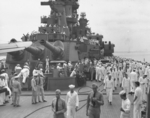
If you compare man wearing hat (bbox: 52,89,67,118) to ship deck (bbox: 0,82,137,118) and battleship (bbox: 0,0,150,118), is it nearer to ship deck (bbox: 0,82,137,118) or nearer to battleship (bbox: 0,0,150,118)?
battleship (bbox: 0,0,150,118)

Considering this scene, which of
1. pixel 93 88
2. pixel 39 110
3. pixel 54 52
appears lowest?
pixel 39 110

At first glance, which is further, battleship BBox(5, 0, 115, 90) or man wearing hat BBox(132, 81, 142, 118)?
battleship BBox(5, 0, 115, 90)

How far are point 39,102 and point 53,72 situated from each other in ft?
9.22

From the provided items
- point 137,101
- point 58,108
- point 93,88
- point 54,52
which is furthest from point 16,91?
point 54,52

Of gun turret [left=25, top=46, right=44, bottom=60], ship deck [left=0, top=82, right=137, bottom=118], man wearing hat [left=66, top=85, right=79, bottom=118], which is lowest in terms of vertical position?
ship deck [left=0, top=82, right=137, bottom=118]

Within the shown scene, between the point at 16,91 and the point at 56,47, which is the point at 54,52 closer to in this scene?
the point at 56,47

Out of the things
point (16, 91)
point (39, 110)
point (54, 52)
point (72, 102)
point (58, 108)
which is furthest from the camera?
point (54, 52)

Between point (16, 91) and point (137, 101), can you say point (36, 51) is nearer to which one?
point (16, 91)

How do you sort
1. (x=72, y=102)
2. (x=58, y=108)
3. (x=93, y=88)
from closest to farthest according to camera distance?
(x=58, y=108)
(x=93, y=88)
(x=72, y=102)

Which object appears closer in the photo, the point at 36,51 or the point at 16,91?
the point at 16,91

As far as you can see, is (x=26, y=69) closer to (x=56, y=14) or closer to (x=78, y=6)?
(x=56, y=14)

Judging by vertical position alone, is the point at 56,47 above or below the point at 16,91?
above

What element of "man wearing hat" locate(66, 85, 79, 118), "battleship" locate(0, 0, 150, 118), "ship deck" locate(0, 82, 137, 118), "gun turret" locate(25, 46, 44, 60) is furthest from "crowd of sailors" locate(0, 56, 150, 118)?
"gun turret" locate(25, 46, 44, 60)

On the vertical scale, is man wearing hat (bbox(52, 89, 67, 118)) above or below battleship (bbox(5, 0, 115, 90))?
below
